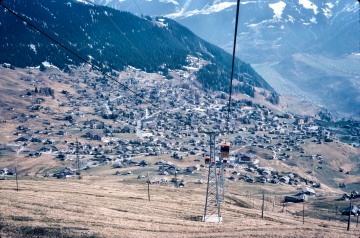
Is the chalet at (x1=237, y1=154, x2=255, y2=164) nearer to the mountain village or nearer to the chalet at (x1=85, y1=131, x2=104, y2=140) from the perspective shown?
the mountain village

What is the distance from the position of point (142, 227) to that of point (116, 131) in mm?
115560

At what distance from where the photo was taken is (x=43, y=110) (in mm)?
152000

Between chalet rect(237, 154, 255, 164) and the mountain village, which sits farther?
chalet rect(237, 154, 255, 164)

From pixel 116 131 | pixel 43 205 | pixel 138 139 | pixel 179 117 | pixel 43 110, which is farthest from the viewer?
pixel 179 117

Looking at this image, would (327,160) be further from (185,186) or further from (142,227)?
(142,227)

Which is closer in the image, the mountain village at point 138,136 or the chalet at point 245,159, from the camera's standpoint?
the mountain village at point 138,136

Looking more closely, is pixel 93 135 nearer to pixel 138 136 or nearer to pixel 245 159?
pixel 138 136

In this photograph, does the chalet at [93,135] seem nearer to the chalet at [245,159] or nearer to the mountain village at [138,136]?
the mountain village at [138,136]

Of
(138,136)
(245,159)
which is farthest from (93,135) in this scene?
(245,159)

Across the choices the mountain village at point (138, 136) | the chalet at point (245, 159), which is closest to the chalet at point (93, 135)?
Answer: the mountain village at point (138, 136)

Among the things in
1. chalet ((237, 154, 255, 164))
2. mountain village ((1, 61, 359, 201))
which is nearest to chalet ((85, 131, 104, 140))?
mountain village ((1, 61, 359, 201))

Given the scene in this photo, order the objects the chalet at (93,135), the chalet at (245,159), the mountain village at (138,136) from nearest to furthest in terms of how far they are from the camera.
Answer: the mountain village at (138,136), the chalet at (245,159), the chalet at (93,135)

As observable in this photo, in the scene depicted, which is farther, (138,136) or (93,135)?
(138,136)

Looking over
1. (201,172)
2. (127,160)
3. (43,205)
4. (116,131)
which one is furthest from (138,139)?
(43,205)
